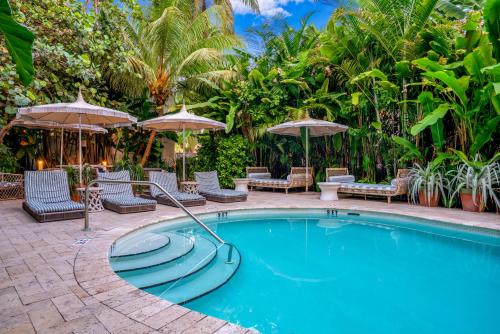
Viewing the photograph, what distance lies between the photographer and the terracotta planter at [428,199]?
8.16 meters

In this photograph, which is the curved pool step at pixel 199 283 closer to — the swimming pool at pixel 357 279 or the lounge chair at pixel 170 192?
the swimming pool at pixel 357 279

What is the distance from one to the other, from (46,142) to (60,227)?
8.93m

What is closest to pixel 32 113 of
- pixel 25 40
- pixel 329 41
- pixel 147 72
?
pixel 147 72

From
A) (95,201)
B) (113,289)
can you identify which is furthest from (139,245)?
(95,201)

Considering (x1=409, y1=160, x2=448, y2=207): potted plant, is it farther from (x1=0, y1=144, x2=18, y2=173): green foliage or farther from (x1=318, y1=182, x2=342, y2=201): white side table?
(x1=0, y1=144, x2=18, y2=173): green foliage

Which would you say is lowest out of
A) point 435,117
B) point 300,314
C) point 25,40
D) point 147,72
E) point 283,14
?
point 300,314

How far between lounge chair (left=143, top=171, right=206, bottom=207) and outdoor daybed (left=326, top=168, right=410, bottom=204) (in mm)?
4311

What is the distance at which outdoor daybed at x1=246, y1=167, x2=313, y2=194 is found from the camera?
1105 cm

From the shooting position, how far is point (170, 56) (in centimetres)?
1216

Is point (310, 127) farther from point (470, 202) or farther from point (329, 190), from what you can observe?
point (470, 202)

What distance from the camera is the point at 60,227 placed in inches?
217

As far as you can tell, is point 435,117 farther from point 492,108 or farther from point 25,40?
point 25,40

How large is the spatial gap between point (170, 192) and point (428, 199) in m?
6.84

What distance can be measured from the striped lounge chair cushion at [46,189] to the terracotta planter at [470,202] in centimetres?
872
